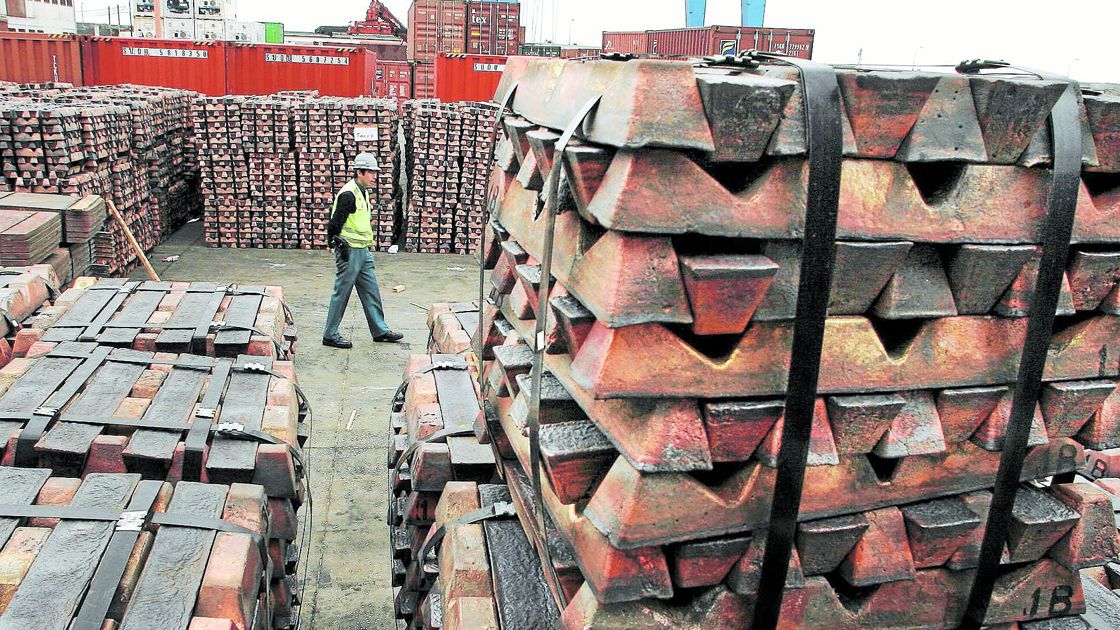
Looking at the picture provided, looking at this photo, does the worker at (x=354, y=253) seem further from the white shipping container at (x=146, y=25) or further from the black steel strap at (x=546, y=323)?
the white shipping container at (x=146, y=25)

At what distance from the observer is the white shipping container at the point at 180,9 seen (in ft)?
98.7

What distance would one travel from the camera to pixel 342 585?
5164 mm

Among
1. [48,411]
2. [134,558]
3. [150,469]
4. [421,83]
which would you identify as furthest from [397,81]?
[134,558]

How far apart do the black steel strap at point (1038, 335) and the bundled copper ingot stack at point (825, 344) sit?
1.5 inches

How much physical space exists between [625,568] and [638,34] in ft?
98.8

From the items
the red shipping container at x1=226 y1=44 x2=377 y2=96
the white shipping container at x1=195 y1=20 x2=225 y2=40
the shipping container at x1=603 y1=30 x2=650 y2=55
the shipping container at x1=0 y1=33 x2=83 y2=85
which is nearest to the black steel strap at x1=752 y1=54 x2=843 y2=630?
the red shipping container at x1=226 y1=44 x2=377 y2=96

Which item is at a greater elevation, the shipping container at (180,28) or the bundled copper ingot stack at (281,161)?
the shipping container at (180,28)

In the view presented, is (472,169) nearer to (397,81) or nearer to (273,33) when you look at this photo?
(397,81)

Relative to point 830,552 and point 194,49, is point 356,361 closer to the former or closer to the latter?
point 830,552

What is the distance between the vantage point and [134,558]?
2.88m

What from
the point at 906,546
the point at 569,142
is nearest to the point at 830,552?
the point at 906,546

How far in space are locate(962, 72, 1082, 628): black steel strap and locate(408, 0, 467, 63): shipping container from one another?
2494cm

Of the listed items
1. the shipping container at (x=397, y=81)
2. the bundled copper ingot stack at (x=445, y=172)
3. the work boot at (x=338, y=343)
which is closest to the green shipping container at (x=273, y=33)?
the shipping container at (x=397, y=81)

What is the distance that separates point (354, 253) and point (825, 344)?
27.2 ft
